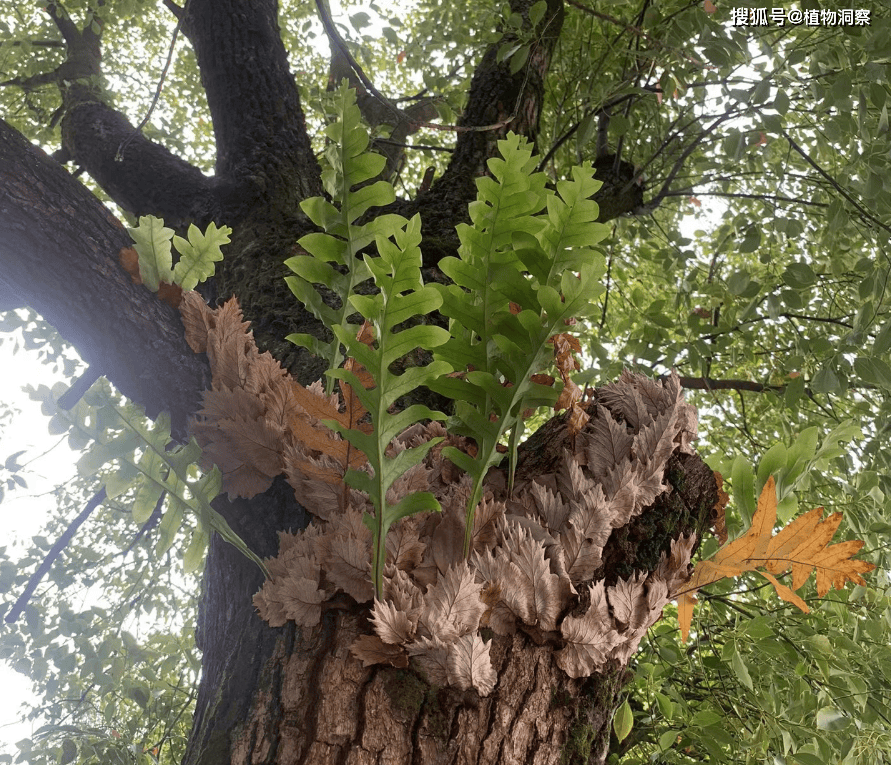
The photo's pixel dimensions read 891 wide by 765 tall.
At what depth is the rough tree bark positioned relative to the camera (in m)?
0.70

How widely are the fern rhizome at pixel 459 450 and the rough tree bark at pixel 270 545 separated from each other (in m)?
0.04

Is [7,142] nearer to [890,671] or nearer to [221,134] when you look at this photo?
[221,134]

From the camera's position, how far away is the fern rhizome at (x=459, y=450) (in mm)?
667

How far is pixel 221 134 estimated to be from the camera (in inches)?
87.6

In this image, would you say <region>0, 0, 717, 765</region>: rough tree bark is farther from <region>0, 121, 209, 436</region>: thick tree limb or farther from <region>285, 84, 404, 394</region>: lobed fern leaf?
<region>285, 84, 404, 394</region>: lobed fern leaf

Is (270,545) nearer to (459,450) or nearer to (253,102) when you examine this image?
(459,450)

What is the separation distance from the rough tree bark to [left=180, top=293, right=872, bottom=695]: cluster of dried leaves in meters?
0.04

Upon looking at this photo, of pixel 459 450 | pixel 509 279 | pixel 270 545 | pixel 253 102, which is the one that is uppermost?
pixel 253 102

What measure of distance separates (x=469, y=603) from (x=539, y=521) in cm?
17

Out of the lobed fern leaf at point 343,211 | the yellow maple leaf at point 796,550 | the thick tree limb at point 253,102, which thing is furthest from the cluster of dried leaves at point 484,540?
the thick tree limb at point 253,102

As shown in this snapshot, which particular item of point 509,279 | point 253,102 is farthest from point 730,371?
point 509,279

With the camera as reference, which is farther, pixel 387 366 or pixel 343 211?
pixel 343 211

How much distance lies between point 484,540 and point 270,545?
0.32 m

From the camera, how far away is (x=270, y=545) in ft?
2.93
